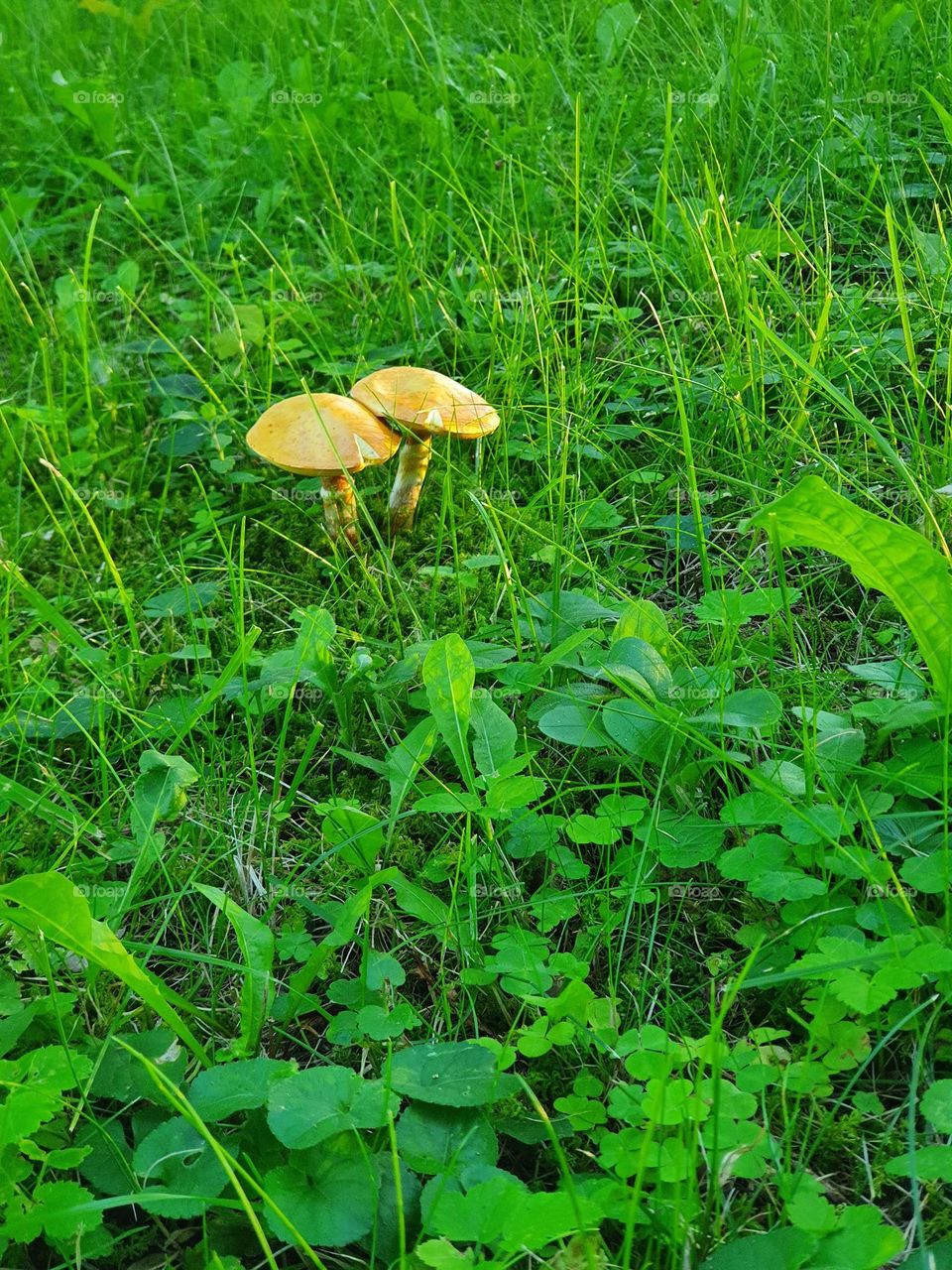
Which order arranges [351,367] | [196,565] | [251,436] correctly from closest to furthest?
1. [251,436]
2. [196,565]
3. [351,367]

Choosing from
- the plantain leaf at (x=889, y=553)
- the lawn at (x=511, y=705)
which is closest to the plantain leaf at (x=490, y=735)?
the lawn at (x=511, y=705)

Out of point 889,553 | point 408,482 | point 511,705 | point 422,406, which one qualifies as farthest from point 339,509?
point 889,553

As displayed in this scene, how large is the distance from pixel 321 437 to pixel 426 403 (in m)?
0.27

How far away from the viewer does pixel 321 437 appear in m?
2.45

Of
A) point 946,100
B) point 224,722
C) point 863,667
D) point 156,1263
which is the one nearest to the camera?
point 156,1263

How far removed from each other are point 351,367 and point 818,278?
1.34m

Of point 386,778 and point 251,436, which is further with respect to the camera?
point 251,436

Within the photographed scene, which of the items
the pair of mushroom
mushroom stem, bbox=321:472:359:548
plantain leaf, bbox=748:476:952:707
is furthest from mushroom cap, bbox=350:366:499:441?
plantain leaf, bbox=748:476:952:707

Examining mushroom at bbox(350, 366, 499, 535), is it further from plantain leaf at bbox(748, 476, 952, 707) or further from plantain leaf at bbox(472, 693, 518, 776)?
plantain leaf at bbox(748, 476, 952, 707)

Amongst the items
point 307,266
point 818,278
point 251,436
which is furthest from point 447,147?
point 251,436

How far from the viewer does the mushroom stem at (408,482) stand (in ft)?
8.70

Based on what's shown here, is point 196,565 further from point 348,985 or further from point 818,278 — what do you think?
point 818,278

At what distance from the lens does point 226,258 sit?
3.80 metres

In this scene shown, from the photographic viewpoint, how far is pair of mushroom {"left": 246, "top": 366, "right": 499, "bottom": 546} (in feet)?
8.04
